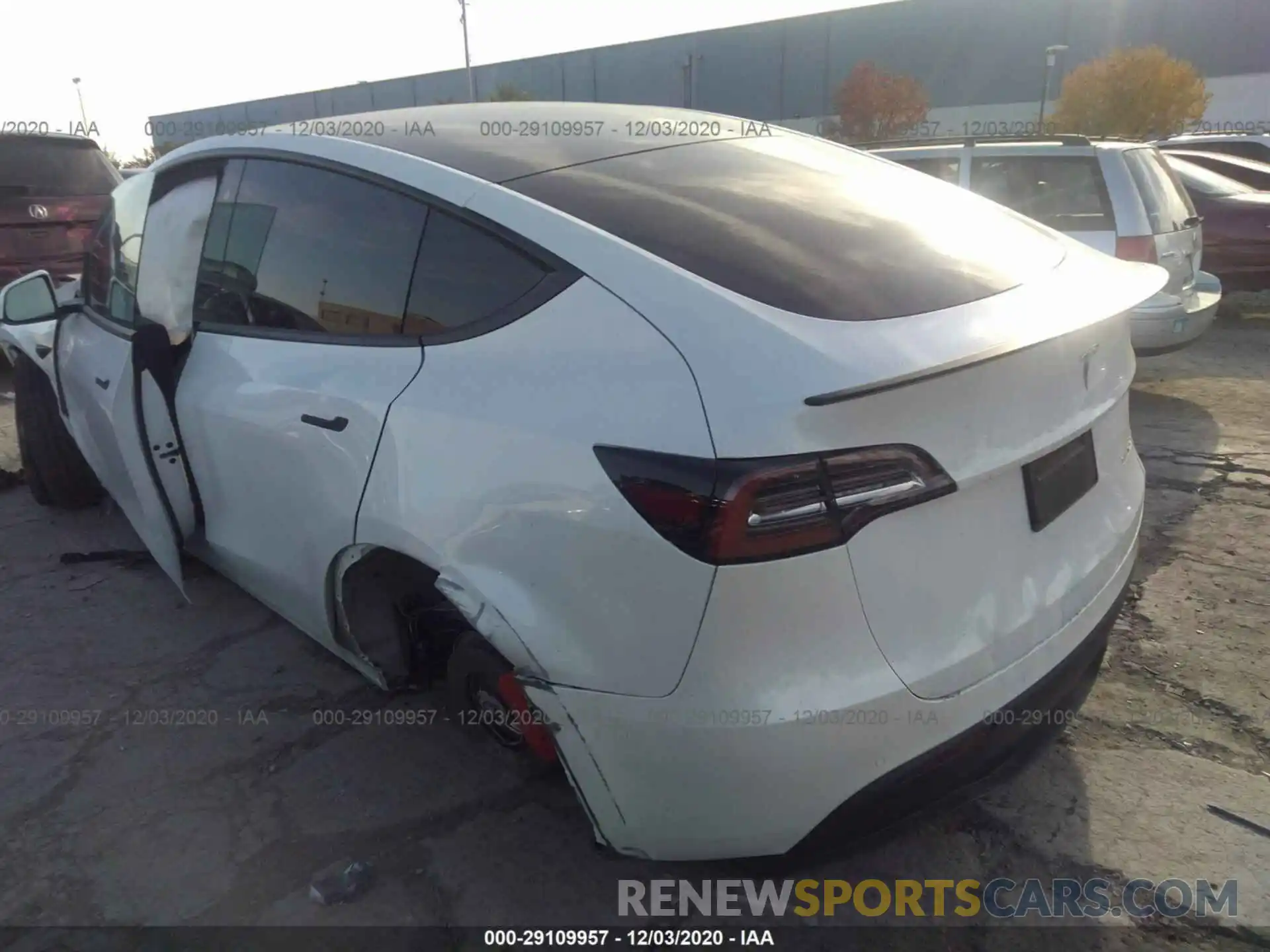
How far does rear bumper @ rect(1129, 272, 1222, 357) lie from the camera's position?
221 inches

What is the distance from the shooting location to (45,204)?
725cm

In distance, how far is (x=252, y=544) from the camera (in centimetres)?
268

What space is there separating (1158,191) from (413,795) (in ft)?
19.3

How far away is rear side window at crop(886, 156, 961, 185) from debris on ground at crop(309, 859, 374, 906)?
5.96 m

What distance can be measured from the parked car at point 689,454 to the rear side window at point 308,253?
0.04 ft

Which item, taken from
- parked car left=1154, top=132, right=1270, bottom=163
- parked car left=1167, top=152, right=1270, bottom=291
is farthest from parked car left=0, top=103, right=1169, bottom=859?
parked car left=1154, top=132, right=1270, bottom=163

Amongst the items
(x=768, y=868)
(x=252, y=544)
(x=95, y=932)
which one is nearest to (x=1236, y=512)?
(x=768, y=868)

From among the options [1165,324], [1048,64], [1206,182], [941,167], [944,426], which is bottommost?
[1165,324]

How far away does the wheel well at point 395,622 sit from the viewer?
2.27 m

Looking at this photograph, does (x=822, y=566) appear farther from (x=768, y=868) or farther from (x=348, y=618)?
(x=348, y=618)

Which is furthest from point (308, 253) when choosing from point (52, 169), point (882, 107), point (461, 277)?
point (882, 107)

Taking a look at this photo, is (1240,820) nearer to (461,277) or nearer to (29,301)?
(461,277)

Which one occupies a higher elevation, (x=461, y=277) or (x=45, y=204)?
(x=461, y=277)

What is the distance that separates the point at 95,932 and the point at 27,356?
3.25 m
